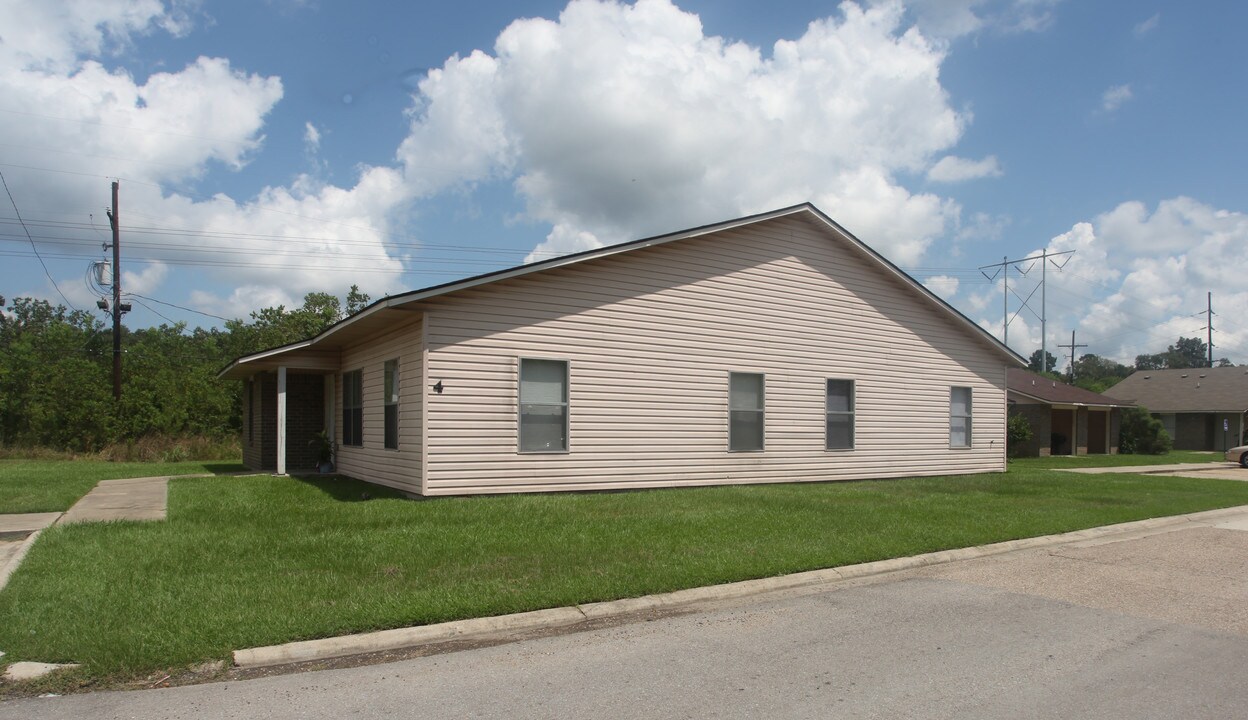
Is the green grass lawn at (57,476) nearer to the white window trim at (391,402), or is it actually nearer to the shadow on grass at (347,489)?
the shadow on grass at (347,489)

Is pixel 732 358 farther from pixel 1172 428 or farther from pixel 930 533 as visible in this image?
pixel 1172 428

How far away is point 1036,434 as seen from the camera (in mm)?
34375

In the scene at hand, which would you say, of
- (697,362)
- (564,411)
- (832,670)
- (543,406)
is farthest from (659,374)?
(832,670)

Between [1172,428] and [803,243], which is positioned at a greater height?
[803,243]

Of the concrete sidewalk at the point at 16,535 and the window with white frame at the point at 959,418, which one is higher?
the window with white frame at the point at 959,418

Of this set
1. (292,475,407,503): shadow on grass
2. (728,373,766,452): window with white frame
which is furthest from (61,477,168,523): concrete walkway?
(728,373,766,452): window with white frame

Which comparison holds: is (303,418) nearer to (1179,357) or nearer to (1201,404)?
(1201,404)

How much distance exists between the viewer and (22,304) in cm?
6900

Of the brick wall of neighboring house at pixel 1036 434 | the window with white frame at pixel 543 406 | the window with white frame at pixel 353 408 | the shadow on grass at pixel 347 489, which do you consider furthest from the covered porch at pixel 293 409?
the brick wall of neighboring house at pixel 1036 434

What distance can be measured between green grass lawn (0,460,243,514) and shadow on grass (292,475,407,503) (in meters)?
3.79

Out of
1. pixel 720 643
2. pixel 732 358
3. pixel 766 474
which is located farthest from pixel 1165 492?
pixel 720 643

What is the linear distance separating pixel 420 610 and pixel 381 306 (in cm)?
699

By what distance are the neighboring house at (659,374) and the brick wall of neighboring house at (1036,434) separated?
14681 millimetres

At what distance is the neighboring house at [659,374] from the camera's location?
1337 centimetres
